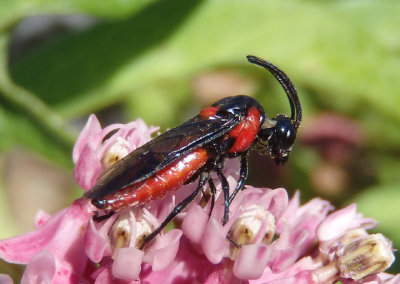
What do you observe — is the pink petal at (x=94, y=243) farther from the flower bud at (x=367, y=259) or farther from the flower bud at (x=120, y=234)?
the flower bud at (x=367, y=259)

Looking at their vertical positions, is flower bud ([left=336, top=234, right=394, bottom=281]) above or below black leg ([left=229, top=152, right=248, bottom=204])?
below

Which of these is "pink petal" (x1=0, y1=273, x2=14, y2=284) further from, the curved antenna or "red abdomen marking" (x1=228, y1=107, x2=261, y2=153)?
the curved antenna

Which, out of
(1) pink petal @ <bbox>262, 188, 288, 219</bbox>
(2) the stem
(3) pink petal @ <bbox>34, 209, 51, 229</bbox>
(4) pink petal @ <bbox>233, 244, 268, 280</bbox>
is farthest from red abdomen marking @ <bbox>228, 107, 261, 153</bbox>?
(2) the stem

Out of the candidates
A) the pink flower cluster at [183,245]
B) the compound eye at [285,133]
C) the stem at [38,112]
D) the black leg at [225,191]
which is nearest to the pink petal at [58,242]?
the pink flower cluster at [183,245]

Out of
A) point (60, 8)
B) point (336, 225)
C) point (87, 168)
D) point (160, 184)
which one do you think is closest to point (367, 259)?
point (336, 225)

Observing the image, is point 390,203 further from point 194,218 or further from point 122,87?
point 194,218
